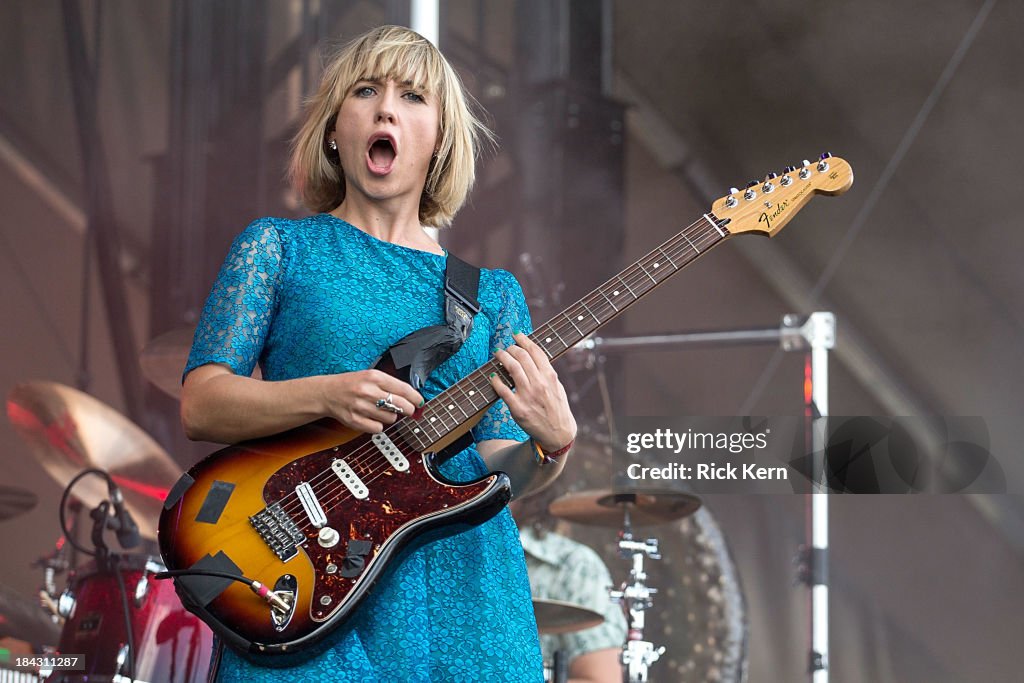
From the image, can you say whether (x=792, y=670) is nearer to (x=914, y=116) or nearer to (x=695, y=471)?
(x=695, y=471)

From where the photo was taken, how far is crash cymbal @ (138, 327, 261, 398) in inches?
134

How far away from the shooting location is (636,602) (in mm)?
3244

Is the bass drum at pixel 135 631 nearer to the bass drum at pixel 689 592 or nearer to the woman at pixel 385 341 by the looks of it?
the bass drum at pixel 689 592

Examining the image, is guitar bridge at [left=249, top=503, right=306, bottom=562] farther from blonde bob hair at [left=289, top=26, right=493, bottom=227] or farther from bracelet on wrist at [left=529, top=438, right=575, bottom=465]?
blonde bob hair at [left=289, top=26, right=493, bottom=227]

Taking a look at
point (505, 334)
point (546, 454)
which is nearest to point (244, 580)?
point (546, 454)

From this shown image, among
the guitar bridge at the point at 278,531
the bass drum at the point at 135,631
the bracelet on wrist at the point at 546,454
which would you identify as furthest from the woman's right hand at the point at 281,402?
the bass drum at the point at 135,631

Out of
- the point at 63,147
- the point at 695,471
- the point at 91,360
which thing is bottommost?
the point at 695,471

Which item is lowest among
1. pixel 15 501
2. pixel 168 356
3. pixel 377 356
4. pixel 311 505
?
pixel 311 505

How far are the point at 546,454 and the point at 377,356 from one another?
28cm

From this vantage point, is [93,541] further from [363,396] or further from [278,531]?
[363,396]

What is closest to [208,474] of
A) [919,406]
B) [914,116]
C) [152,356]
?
[152,356]

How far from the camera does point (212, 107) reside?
3.99 metres

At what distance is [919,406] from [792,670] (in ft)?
2.74

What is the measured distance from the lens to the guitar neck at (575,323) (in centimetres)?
157
